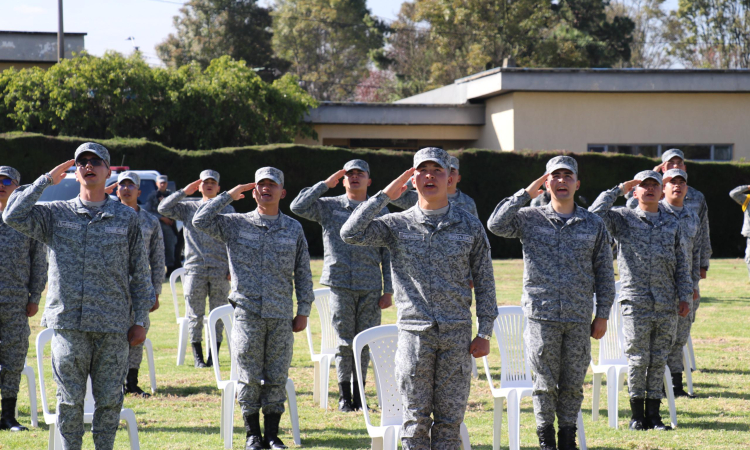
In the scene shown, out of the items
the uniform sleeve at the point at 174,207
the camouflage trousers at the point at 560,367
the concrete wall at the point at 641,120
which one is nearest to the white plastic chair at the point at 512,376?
the camouflage trousers at the point at 560,367

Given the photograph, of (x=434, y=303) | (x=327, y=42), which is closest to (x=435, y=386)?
(x=434, y=303)

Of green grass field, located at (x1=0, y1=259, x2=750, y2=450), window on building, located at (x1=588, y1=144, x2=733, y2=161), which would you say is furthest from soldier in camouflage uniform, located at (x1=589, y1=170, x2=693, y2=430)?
window on building, located at (x1=588, y1=144, x2=733, y2=161)

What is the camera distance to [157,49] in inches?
1943

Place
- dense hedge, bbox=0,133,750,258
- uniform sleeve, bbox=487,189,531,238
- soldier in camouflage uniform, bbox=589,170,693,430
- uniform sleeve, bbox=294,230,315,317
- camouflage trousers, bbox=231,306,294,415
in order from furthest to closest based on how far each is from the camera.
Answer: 1. dense hedge, bbox=0,133,750,258
2. soldier in camouflage uniform, bbox=589,170,693,430
3. uniform sleeve, bbox=294,230,315,317
4. camouflage trousers, bbox=231,306,294,415
5. uniform sleeve, bbox=487,189,531,238

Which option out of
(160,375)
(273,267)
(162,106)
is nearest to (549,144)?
(162,106)

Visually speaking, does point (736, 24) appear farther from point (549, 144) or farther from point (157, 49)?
point (157, 49)

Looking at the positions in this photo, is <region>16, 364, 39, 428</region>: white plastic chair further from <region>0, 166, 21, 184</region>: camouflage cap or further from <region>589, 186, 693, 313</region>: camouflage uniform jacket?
<region>589, 186, 693, 313</region>: camouflage uniform jacket

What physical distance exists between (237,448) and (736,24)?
148ft

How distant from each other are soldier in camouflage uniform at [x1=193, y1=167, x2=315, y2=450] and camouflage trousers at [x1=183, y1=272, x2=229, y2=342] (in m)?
3.16

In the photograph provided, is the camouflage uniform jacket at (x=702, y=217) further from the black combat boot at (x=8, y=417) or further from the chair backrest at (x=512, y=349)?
the black combat boot at (x=8, y=417)

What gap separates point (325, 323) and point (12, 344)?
275cm

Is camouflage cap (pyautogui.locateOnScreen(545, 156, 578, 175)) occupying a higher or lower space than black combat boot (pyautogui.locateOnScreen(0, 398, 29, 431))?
higher

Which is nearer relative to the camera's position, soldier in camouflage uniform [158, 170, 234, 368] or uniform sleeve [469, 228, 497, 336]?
uniform sleeve [469, 228, 497, 336]

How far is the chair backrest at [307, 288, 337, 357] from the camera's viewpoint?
7.64m
